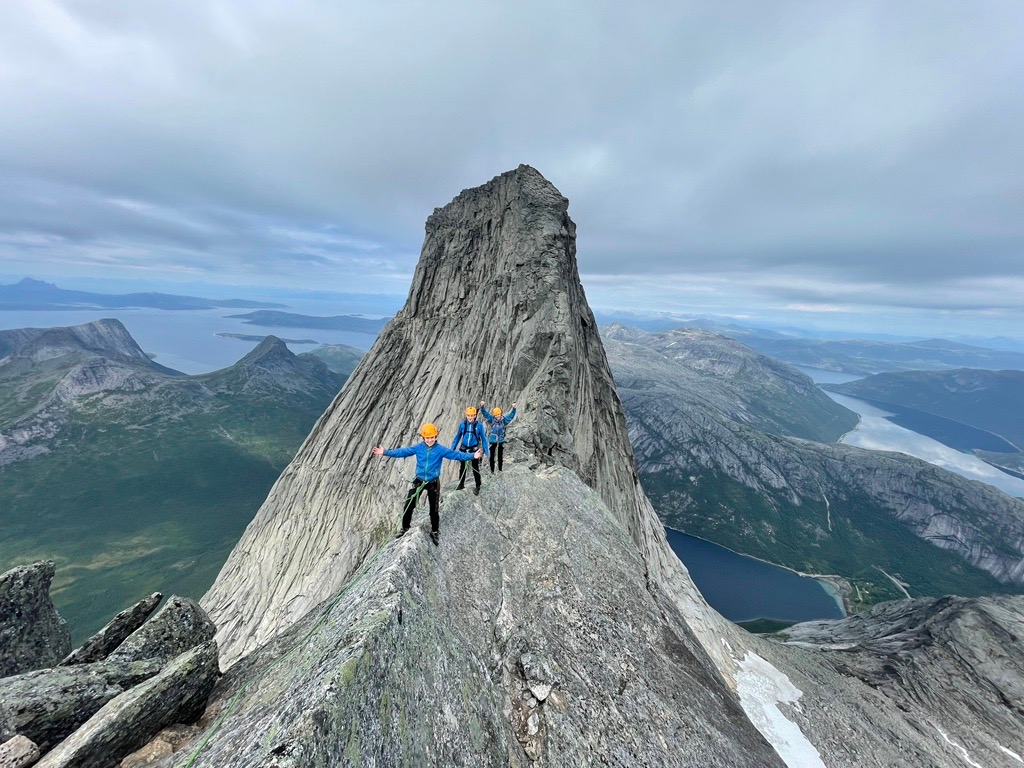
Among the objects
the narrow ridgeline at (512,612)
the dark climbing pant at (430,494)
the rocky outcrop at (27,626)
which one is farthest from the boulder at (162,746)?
the rocky outcrop at (27,626)

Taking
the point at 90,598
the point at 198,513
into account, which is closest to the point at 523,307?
the point at 90,598

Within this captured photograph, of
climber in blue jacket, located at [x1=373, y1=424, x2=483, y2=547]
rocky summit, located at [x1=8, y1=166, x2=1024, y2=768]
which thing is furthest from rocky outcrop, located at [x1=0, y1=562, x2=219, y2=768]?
climber in blue jacket, located at [x1=373, y1=424, x2=483, y2=547]

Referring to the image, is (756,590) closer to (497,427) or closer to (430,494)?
(497,427)

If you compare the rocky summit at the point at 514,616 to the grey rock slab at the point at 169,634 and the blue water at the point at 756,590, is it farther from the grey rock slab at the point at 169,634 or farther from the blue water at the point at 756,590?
the blue water at the point at 756,590

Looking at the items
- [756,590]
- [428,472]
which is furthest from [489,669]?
[756,590]

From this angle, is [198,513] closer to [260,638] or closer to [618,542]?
[260,638]

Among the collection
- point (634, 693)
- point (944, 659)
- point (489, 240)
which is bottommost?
point (944, 659)
